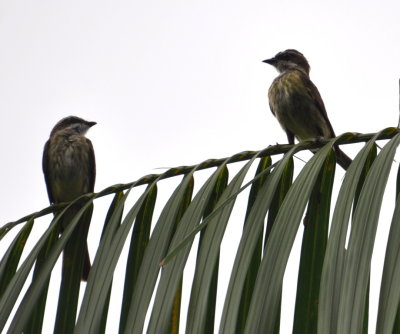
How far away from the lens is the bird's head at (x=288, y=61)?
8328mm

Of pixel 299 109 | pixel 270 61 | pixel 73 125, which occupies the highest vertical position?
pixel 270 61

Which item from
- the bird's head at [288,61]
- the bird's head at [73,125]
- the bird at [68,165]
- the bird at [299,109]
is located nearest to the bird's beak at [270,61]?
the bird's head at [288,61]

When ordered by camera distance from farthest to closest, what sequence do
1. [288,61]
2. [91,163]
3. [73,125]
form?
[288,61], [73,125], [91,163]

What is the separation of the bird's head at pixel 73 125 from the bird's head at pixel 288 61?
83.8 inches

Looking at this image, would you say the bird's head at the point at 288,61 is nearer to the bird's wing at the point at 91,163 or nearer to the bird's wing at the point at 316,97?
the bird's wing at the point at 316,97

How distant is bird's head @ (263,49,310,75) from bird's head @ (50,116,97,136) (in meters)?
2.13

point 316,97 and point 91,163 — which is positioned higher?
point 316,97

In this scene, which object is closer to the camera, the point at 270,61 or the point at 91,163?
the point at 91,163

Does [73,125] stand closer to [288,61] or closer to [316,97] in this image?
[288,61]

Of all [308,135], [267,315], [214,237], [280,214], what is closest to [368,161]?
[280,214]

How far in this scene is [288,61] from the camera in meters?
8.40

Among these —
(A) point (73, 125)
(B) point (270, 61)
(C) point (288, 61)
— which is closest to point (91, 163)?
(A) point (73, 125)

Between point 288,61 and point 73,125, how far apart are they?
2.49m

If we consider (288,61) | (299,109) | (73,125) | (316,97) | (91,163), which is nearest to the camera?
(299,109)
